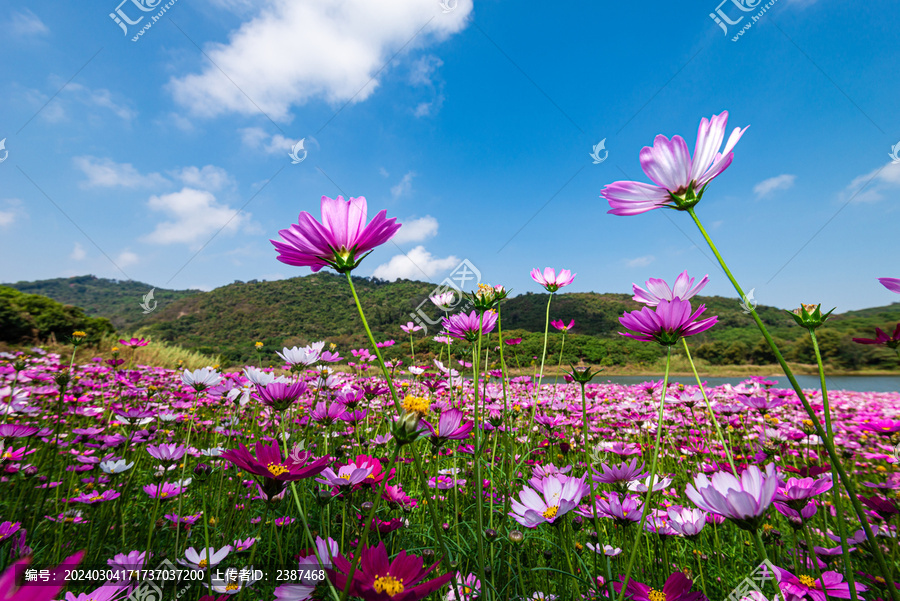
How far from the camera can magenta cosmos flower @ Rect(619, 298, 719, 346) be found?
67cm

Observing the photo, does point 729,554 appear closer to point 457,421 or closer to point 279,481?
point 457,421

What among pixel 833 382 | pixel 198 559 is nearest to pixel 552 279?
pixel 198 559

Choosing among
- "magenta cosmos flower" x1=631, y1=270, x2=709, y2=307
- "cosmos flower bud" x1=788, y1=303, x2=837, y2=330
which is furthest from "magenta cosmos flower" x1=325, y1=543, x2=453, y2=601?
"cosmos flower bud" x1=788, y1=303, x2=837, y2=330

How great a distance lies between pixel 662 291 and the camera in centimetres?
88

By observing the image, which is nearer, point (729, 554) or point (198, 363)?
point (729, 554)

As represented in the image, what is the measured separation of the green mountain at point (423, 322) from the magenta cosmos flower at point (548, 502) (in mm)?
396

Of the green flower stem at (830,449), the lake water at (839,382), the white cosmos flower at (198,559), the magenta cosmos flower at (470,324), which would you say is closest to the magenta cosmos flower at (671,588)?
the green flower stem at (830,449)

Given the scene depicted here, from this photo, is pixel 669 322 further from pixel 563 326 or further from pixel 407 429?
pixel 563 326

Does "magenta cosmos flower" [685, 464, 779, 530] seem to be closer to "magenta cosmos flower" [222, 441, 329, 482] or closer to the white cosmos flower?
"magenta cosmos flower" [222, 441, 329, 482]

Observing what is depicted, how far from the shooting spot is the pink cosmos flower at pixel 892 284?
21.9 inches

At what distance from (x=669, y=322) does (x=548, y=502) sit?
18.7 inches

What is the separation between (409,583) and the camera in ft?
1.65

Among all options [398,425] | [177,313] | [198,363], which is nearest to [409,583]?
[398,425]

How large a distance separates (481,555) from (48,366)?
15.1 feet
